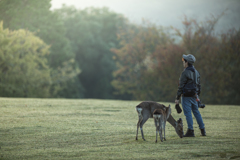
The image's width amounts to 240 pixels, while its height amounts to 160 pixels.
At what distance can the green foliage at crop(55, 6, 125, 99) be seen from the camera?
58.7m

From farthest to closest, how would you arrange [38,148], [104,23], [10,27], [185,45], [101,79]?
[104,23] < [101,79] < [10,27] < [185,45] < [38,148]

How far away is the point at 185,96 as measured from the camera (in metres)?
9.28

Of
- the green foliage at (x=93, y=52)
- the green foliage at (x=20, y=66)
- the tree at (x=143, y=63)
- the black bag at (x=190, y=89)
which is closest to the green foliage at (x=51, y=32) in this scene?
the green foliage at (x=20, y=66)

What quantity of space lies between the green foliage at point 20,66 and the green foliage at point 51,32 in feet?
11.3

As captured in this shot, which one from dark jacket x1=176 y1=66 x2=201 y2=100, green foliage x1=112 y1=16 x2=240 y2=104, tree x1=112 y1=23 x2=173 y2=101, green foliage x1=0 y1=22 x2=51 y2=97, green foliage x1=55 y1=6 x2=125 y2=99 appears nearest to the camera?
dark jacket x1=176 y1=66 x2=201 y2=100

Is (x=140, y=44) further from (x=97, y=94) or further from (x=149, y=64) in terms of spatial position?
(x=97, y=94)

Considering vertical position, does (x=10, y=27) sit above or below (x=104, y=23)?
below

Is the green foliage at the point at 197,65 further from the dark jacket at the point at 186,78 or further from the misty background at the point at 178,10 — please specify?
the dark jacket at the point at 186,78

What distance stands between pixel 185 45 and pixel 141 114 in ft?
105

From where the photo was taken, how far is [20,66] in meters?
40.2

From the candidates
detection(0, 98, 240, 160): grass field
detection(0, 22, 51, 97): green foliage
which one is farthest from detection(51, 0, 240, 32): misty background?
detection(0, 98, 240, 160): grass field

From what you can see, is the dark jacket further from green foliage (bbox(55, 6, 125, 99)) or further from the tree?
green foliage (bbox(55, 6, 125, 99))

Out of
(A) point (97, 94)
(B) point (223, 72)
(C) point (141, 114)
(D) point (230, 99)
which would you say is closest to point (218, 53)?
(B) point (223, 72)

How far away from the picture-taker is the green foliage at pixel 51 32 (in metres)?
44.3
